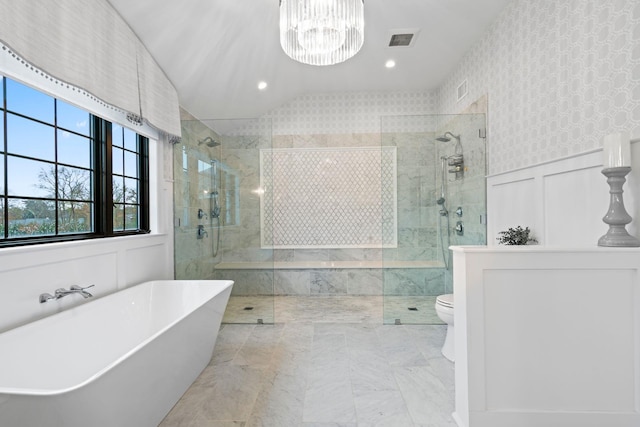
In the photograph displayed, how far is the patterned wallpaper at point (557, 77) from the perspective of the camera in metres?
1.71

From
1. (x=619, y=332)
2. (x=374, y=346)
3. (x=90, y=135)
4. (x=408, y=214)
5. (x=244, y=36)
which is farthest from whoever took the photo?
(x=408, y=214)

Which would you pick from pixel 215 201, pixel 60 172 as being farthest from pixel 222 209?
pixel 60 172

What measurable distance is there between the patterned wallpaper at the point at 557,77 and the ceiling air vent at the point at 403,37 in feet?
2.20

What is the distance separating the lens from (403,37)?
3.34m

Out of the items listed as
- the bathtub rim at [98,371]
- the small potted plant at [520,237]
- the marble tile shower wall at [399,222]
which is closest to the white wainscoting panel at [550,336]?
the small potted plant at [520,237]

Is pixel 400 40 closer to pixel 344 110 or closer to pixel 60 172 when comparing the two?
pixel 344 110

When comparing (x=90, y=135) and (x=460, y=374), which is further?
(x=90, y=135)

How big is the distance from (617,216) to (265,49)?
3.17m

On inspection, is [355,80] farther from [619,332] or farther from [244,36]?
[619,332]

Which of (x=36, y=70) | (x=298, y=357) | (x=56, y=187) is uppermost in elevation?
(x=36, y=70)

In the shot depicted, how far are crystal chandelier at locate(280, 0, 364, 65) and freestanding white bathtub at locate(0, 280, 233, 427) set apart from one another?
1726mm

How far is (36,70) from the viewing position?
1.83m

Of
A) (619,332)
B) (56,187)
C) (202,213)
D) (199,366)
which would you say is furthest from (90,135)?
(619,332)

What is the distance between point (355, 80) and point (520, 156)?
8.04ft
